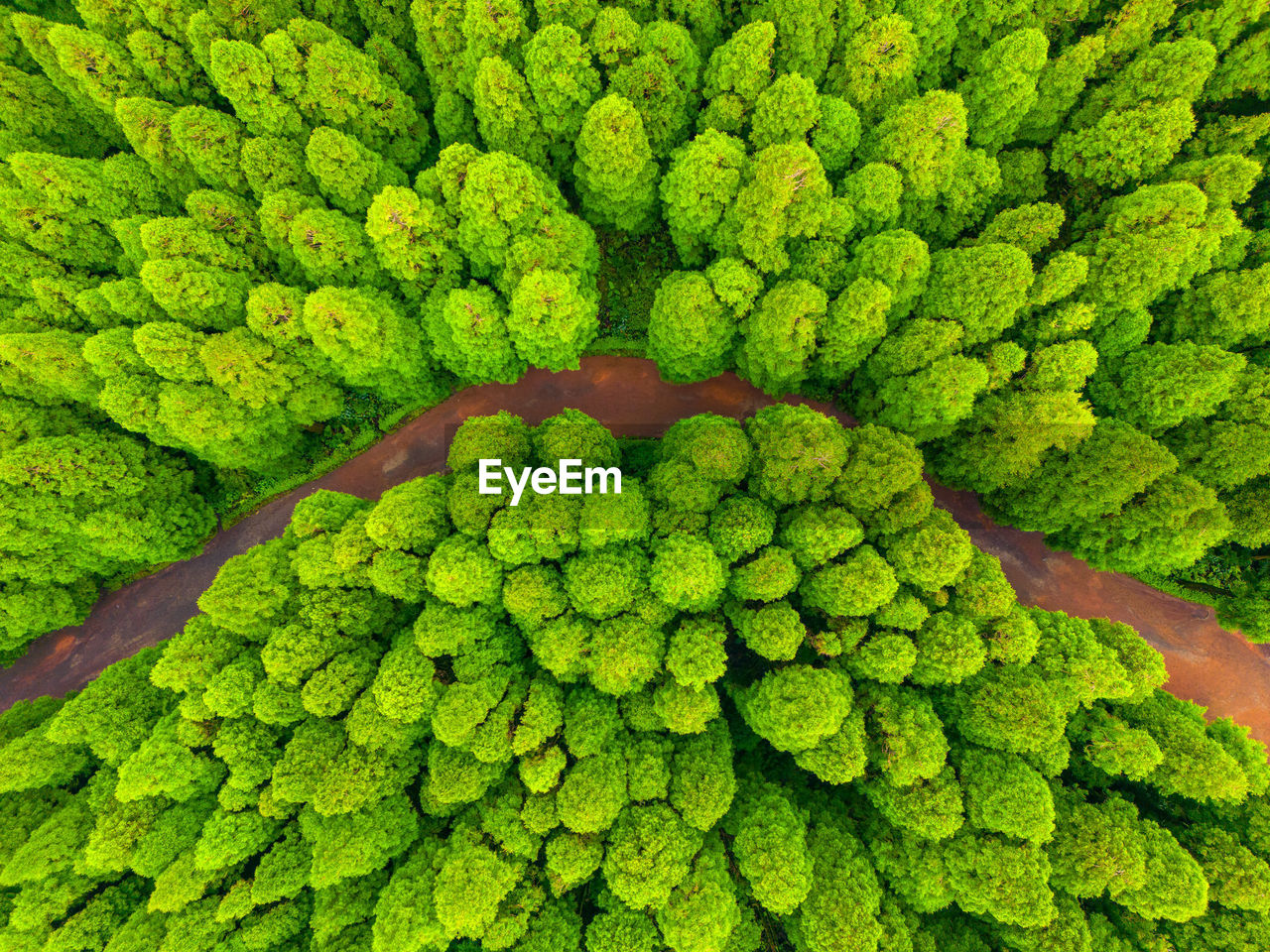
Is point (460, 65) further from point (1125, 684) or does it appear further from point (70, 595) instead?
point (1125, 684)

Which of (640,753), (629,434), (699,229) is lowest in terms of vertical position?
(640,753)

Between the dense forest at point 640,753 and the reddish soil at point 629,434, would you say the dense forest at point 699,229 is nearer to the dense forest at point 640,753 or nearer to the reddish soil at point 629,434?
the reddish soil at point 629,434

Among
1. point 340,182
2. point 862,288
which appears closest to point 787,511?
point 862,288

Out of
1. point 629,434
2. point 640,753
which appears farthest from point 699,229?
point 640,753

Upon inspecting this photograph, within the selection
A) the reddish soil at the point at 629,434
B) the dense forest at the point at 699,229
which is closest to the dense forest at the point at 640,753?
the dense forest at the point at 699,229

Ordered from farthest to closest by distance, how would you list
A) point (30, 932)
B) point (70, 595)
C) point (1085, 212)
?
point (70, 595) < point (1085, 212) < point (30, 932)

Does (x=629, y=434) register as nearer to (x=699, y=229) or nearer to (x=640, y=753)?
(x=699, y=229)
